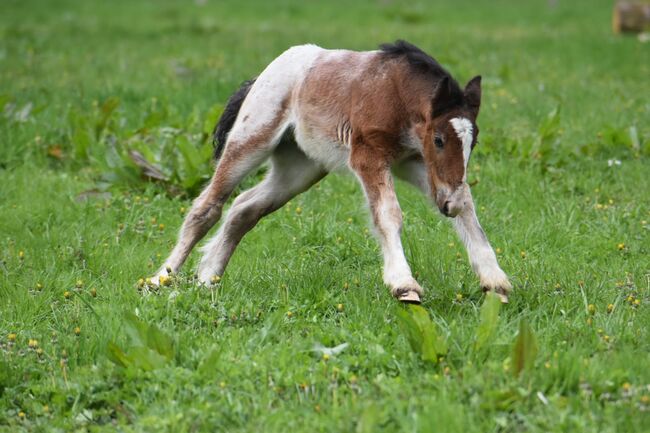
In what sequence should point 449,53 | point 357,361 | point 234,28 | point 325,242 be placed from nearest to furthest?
point 357,361, point 325,242, point 449,53, point 234,28

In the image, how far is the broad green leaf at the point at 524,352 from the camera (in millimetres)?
4293

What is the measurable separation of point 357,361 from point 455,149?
127cm

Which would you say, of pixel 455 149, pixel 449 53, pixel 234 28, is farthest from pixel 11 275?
pixel 234 28

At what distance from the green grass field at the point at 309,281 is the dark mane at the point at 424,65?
36.8 inches

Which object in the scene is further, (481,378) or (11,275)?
(11,275)

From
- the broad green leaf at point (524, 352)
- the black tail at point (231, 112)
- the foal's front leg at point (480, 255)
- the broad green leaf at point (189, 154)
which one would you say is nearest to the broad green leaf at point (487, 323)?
the broad green leaf at point (524, 352)

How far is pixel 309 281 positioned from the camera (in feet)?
19.2

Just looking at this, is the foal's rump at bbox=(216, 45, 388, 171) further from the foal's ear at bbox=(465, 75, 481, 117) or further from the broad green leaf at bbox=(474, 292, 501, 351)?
the broad green leaf at bbox=(474, 292, 501, 351)

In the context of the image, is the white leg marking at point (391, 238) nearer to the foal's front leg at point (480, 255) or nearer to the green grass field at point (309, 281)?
the green grass field at point (309, 281)

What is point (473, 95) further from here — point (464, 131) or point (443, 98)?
point (464, 131)

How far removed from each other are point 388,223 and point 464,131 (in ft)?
2.18

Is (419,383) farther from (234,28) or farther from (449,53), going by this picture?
(234,28)

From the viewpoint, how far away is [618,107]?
10.5m

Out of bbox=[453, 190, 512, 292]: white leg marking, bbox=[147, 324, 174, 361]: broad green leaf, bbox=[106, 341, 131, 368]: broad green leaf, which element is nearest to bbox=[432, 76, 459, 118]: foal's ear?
bbox=[453, 190, 512, 292]: white leg marking
